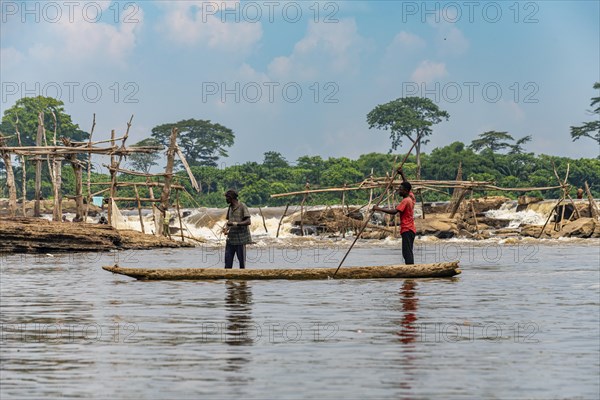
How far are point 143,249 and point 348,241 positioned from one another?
10305 mm

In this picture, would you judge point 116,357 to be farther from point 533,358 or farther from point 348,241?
point 348,241

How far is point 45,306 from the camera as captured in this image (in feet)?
43.1

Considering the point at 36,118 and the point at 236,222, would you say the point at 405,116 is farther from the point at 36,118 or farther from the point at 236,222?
the point at 236,222

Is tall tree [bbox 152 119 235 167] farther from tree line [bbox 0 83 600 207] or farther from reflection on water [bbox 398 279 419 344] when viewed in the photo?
reflection on water [bbox 398 279 419 344]

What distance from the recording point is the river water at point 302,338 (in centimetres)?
743

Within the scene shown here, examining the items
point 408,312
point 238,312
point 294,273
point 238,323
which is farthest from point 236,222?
point 238,323

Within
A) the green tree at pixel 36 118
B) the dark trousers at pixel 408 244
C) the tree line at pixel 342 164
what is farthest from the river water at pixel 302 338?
the green tree at pixel 36 118

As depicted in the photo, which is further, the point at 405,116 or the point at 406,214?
the point at 405,116

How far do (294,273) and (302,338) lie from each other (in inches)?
271

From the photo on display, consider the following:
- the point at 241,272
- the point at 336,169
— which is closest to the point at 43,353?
the point at 241,272

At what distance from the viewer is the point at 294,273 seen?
55.0 ft

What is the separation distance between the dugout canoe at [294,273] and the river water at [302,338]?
151 millimetres

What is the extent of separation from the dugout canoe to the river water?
6.0 inches

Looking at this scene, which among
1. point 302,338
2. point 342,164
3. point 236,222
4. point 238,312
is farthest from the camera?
point 342,164
